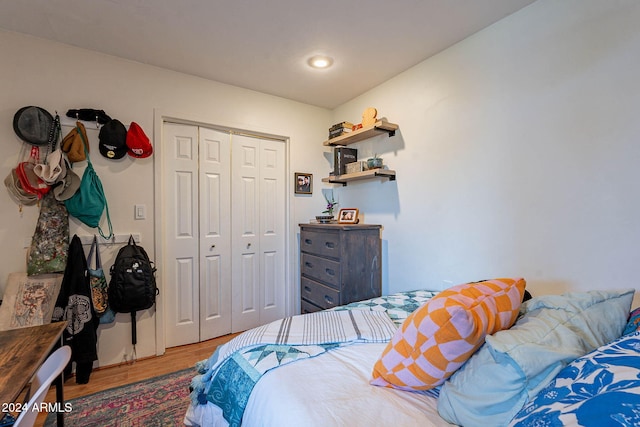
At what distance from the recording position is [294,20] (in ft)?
6.00

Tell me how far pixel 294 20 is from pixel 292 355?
196cm

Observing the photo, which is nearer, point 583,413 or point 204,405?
point 583,413

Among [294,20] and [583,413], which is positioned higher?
[294,20]

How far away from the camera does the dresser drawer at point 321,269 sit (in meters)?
2.45

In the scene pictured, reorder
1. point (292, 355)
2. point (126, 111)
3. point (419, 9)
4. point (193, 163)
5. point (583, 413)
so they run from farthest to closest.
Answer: point (193, 163)
point (126, 111)
point (419, 9)
point (292, 355)
point (583, 413)

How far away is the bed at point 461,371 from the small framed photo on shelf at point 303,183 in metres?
2.05

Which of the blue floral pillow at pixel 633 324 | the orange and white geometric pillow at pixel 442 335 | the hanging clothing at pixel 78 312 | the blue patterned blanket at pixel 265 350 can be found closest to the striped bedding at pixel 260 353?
the blue patterned blanket at pixel 265 350

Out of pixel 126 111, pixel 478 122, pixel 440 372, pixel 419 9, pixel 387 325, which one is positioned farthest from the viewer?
pixel 126 111

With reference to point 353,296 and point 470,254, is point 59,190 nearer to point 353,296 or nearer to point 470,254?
point 353,296

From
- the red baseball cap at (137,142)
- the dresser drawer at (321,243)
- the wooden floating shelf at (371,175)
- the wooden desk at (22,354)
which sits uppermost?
the red baseball cap at (137,142)

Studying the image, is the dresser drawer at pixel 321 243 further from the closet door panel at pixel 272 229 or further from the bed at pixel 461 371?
the bed at pixel 461 371

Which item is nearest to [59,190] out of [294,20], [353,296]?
[294,20]

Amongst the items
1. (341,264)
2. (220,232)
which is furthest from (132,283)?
(341,264)

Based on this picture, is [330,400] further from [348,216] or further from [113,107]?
[113,107]
